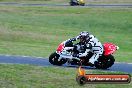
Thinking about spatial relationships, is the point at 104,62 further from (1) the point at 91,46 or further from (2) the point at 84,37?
(2) the point at 84,37

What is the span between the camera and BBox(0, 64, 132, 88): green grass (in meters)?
17.1

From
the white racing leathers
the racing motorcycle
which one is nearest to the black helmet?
the white racing leathers

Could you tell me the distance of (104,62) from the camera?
22656 millimetres

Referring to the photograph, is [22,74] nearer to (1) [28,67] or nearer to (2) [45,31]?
(1) [28,67]

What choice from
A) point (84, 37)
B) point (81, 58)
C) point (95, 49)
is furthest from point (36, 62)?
point (95, 49)

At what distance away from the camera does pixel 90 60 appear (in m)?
22.5

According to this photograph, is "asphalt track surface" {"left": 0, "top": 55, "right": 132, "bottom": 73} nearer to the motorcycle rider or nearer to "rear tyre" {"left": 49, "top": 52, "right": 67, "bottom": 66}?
"rear tyre" {"left": 49, "top": 52, "right": 67, "bottom": 66}

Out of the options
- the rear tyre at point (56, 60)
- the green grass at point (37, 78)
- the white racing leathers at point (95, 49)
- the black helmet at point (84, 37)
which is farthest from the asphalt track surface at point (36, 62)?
the green grass at point (37, 78)

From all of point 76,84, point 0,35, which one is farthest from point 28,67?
point 0,35

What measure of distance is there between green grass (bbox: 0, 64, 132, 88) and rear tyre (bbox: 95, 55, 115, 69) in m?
2.42

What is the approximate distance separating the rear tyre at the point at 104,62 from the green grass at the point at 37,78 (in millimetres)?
2423

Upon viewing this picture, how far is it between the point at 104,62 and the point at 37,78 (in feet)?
17.7

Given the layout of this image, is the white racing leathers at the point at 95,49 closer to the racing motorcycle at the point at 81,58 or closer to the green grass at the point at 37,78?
the racing motorcycle at the point at 81,58

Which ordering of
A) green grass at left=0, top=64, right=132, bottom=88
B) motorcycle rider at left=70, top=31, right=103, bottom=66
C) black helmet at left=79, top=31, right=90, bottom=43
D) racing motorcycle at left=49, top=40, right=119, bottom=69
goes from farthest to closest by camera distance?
racing motorcycle at left=49, top=40, right=119, bottom=69
motorcycle rider at left=70, top=31, right=103, bottom=66
black helmet at left=79, top=31, right=90, bottom=43
green grass at left=0, top=64, right=132, bottom=88
